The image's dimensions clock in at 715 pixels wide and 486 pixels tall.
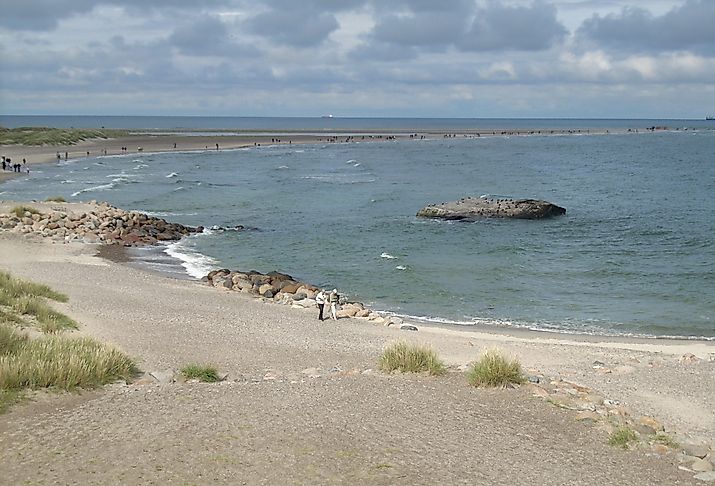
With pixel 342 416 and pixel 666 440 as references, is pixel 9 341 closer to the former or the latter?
pixel 342 416

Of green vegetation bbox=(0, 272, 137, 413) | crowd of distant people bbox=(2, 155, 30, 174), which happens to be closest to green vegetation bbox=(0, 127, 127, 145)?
crowd of distant people bbox=(2, 155, 30, 174)

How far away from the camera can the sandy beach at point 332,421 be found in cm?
838

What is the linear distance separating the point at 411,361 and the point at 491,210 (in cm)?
3135

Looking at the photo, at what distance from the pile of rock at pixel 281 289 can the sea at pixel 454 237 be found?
4.70 feet

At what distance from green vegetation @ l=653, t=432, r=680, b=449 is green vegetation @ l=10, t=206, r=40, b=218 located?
3121 centimetres

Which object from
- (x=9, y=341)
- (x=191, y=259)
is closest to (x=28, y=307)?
(x=9, y=341)

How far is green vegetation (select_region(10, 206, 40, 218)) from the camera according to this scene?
3463 cm

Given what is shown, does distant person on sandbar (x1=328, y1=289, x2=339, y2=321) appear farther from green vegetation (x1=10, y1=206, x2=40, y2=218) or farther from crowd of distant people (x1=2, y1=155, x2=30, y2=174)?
crowd of distant people (x1=2, y1=155, x2=30, y2=174)

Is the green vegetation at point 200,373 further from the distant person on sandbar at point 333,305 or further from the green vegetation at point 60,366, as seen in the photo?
the distant person on sandbar at point 333,305

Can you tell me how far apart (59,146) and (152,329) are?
9313 centimetres

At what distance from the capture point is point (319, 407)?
10.6 meters

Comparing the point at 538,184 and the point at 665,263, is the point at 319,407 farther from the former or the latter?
the point at 538,184

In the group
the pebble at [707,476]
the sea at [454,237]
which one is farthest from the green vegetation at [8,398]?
the sea at [454,237]

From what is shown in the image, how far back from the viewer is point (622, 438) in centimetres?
Result: 975
